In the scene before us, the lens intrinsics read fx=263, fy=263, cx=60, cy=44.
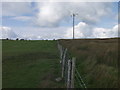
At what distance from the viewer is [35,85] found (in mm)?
17016

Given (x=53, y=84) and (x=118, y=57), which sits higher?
(x=118, y=57)

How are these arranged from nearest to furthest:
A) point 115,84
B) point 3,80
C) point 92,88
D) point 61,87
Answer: point 115,84 → point 92,88 → point 61,87 → point 3,80

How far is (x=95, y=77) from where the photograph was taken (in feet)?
48.1

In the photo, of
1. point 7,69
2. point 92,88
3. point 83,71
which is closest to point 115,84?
point 92,88

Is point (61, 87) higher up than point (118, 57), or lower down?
lower down

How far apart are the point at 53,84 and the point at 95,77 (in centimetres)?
357

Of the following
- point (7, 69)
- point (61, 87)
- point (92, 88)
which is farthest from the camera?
point (7, 69)

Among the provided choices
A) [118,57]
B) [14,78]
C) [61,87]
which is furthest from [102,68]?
[14,78]

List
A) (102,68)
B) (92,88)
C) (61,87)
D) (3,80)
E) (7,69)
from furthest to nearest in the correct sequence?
1. (7,69)
2. (3,80)
3. (61,87)
4. (102,68)
5. (92,88)

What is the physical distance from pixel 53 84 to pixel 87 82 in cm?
295

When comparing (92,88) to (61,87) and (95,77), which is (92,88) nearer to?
(95,77)

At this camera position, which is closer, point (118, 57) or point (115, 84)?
point (115, 84)

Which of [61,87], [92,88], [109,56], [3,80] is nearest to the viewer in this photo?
[92,88]

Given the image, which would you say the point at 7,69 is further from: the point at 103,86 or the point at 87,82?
the point at 103,86
